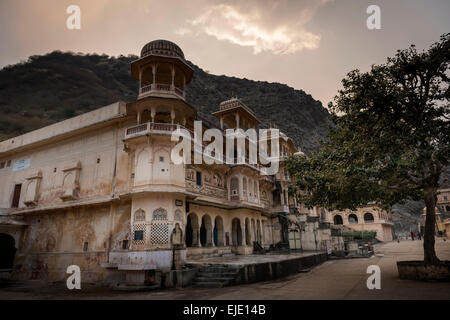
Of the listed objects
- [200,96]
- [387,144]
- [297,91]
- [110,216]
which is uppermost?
[297,91]

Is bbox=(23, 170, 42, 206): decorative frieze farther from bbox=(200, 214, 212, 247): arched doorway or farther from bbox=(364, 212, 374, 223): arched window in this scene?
bbox=(364, 212, 374, 223): arched window

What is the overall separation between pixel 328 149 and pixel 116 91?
7774 centimetres

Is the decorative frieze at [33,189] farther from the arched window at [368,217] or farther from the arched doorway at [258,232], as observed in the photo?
the arched window at [368,217]

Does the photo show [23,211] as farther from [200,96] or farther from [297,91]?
[297,91]

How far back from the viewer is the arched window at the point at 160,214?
613 inches

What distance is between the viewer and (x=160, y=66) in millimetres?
18844

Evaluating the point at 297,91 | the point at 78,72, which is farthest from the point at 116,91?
the point at 297,91

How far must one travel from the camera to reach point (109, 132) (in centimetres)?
1980

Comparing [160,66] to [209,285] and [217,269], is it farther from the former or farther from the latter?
[209,285]

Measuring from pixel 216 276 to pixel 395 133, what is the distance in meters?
10.1

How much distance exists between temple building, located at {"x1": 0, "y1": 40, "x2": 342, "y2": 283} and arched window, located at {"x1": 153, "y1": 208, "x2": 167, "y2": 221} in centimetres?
6

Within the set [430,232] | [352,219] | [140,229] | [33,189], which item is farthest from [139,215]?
[352,219]

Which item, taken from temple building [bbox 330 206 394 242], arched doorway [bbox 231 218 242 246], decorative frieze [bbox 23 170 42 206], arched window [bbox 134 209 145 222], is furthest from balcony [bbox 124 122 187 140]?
temple building [bbox 330 206 394 242]

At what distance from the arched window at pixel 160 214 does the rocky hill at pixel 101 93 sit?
1838 inches
